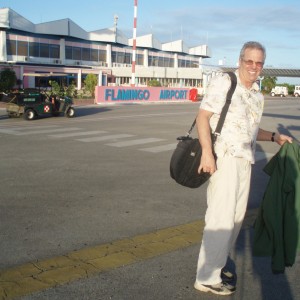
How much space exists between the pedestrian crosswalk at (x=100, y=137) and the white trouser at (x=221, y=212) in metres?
6.76

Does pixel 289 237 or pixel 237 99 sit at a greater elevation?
pixel 237 99

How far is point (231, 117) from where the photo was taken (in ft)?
10.6

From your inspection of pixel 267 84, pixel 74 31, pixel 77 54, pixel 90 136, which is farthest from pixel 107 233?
pixel 267 84

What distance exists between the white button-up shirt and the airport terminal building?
44.6 m

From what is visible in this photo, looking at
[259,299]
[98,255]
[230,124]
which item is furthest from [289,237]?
[98,255]

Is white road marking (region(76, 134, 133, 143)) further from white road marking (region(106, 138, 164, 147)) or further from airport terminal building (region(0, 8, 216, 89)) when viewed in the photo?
airport terminal building (region(0, 8, 216, 89))

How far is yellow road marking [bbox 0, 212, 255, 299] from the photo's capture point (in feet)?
11.0

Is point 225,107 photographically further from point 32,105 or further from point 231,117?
point 32,105

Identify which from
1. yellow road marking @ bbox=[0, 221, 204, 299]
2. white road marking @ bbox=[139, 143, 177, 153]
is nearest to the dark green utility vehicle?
white road marking @ bbox=[139, 143, 177, 153]

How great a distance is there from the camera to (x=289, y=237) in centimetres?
339

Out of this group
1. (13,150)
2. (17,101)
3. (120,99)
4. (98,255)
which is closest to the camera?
(98,255)

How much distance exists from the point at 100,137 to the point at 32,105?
605cm

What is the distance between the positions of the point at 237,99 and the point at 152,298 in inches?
63.6

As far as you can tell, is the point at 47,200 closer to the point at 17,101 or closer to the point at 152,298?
the point at 152,298
